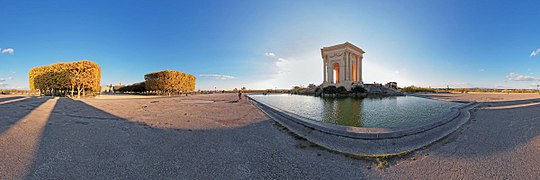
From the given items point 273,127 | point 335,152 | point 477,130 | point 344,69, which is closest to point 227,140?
point 273,127

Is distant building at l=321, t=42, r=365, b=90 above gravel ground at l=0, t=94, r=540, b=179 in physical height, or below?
above

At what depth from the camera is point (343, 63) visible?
41.7 metres

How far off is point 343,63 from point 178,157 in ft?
139

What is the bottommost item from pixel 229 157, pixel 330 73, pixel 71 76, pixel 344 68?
pixel 229 157

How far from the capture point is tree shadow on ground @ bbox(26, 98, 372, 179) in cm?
352

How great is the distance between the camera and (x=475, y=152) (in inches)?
177

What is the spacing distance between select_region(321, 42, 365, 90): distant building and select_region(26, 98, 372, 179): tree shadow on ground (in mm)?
38700

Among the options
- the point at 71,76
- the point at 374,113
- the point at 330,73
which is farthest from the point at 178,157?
the point at 330,73

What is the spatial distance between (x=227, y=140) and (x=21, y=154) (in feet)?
14.6

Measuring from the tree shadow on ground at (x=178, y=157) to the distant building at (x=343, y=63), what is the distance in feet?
127

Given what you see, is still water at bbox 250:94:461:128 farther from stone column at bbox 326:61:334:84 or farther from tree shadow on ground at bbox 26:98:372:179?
stone column at bbox 326:61:334:84

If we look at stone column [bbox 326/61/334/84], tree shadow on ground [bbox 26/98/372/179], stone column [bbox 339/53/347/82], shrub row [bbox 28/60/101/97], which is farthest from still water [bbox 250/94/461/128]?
stone column [bbox 326/61/334/84]

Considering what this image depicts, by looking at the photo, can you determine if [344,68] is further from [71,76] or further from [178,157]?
[71,76]

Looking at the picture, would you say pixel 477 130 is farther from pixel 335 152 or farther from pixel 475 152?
pixel 335 152
